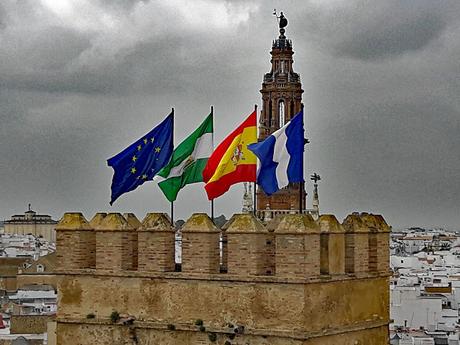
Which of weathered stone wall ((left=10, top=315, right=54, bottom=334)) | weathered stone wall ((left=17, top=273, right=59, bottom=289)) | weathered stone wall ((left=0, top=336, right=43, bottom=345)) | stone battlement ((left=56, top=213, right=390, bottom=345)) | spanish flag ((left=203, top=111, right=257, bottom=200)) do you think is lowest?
weathered stone wall ((left=0, top=336, right=43, bottom=345))

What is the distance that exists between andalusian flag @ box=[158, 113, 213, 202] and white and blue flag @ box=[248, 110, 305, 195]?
0.83m

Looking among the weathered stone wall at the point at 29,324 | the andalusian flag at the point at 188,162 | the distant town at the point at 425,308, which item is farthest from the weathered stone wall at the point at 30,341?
the andalusian flag at the point at 188,162

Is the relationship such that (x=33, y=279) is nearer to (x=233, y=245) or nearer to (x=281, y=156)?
(x=281, y=156)

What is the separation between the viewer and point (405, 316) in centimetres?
6456

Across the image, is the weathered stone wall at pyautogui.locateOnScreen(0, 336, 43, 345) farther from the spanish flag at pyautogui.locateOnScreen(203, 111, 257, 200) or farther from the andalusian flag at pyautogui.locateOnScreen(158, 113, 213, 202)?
the spanish flag at pyautogui.locateOnScreen(203, 111, 257, 200)

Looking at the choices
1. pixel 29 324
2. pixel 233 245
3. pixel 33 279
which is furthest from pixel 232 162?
pixel 33 279

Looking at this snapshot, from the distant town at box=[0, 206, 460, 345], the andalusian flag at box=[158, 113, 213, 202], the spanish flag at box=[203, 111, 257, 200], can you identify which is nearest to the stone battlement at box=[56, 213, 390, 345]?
the spanish flag at box=[203, 111, 257, 200]

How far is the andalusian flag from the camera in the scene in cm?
1347

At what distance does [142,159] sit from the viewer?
13.4 metres

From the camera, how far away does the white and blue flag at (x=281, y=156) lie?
12.7 metres

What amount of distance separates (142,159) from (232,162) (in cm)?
102

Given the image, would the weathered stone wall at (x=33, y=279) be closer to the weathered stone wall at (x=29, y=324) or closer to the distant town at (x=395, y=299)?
the distant town at (x=395, y=299)

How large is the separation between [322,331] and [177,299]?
152cm

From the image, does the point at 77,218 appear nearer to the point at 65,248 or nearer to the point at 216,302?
the point at 65,248
